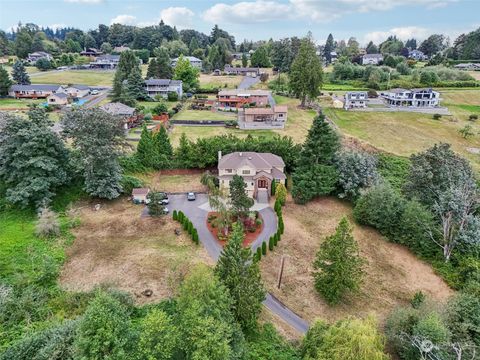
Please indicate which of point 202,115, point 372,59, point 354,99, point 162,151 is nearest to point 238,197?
point 162,151

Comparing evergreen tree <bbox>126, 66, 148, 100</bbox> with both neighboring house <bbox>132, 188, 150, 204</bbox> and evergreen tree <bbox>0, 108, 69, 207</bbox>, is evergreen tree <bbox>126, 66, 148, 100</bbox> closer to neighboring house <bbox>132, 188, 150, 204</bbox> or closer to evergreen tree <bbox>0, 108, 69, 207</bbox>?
evergreen tree <bbox>0, 108, 69, 207</bbox>

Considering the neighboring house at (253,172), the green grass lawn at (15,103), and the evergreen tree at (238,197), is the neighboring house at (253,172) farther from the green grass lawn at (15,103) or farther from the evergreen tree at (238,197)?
the green grass lawn at (15,103)

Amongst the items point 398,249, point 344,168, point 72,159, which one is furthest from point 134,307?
point 344,168

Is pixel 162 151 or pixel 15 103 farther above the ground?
pixel 15 103

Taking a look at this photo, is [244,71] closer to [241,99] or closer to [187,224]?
[241,99]

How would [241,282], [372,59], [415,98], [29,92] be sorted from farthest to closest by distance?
[372,59] < [415,98] < [29,92] < [241,282]
